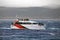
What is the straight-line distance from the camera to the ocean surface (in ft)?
9.66

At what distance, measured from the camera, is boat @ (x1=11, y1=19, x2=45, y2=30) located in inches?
117

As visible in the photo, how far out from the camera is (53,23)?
2.99m

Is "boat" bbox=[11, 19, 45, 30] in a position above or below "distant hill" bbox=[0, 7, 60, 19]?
below

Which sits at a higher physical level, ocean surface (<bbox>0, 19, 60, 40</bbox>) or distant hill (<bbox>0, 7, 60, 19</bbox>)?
distant hill (<bbox>0, 7, 60, 19</bbox>)

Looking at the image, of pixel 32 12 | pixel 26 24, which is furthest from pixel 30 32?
pixel 32 12

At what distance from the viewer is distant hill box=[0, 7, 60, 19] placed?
2.91 meters

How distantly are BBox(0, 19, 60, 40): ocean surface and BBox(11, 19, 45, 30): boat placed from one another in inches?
2.1

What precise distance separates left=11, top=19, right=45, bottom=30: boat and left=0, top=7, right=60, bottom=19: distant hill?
0.11 metres

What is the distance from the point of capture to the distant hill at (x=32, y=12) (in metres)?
2.91

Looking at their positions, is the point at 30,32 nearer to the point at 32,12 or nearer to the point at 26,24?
the point at 26,24

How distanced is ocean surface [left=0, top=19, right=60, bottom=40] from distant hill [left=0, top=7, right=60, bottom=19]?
0.09 m

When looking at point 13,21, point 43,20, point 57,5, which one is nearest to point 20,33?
point 13,21

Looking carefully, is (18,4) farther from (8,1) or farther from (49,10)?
(49,10)

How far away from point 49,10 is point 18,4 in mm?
509
